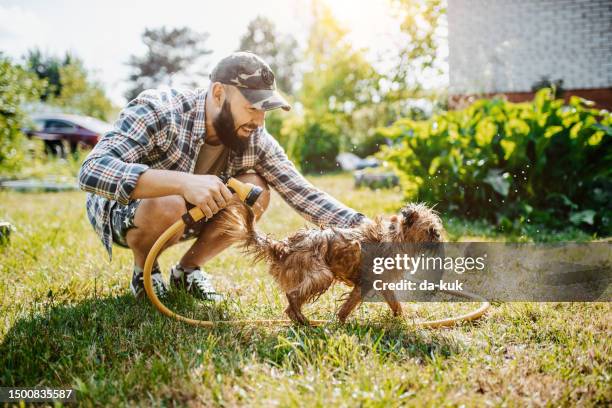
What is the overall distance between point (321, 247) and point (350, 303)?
364mm

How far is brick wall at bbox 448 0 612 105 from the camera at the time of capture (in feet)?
23.8

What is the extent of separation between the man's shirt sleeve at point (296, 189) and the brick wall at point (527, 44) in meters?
5.74

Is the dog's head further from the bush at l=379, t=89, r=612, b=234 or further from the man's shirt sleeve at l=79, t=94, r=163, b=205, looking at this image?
the bush at l=379, t=89, r=612, b=234

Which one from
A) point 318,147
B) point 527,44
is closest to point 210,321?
point 527,44

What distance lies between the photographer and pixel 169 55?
24.0 metres

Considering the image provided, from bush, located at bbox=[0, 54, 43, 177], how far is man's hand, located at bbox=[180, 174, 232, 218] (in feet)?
20.4

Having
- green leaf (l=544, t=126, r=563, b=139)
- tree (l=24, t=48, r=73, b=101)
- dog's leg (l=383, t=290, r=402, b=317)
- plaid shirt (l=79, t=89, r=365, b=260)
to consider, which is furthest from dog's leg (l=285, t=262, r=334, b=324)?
tree (l=24, t=48, r=73, b=101)

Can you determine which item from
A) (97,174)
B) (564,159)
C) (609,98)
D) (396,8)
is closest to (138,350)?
(97,174)

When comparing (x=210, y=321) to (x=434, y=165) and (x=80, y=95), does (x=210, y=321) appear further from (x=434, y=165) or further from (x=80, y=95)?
(x=80, y=95)

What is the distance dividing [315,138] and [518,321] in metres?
12.3

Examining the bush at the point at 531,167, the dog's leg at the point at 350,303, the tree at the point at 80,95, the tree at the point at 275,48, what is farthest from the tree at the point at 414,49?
the tree at the point at 275,48

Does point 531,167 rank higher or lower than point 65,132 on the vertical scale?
higher

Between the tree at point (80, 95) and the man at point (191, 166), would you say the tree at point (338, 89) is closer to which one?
the tree at point (80, 95)

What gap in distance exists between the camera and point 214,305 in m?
2.86
